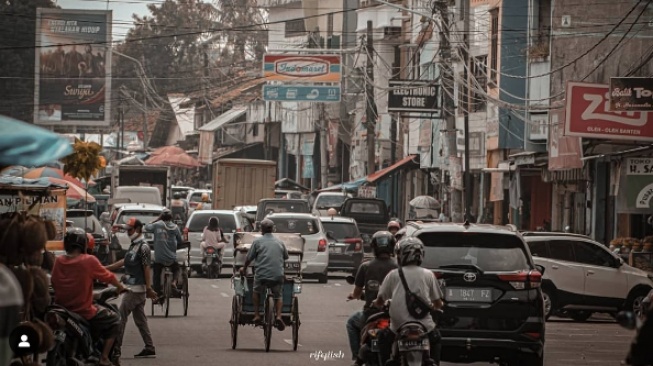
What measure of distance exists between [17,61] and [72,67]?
10968 mm

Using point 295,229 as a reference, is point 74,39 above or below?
above

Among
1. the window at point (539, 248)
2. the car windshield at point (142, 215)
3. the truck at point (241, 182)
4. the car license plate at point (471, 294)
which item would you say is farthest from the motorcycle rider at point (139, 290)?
the truck at point (241, 182)

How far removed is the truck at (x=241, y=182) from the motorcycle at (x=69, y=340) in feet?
126

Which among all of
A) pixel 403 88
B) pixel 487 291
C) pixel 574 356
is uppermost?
pixel 403 88

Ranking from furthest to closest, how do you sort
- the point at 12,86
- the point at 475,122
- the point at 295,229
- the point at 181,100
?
1. the point at 181,100
2. the point at 12,86
3. the point at 475,122
4. the point at 295,229

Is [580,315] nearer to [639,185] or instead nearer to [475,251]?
[639,185]

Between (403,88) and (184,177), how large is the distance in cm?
7408

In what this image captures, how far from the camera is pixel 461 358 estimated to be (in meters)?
16.1

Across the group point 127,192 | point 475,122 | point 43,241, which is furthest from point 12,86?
point 43,241

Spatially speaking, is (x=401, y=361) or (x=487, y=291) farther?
(x=487, y=291)

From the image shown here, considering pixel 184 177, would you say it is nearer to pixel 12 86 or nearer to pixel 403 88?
pixel 12 86

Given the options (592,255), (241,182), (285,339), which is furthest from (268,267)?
(241,182)

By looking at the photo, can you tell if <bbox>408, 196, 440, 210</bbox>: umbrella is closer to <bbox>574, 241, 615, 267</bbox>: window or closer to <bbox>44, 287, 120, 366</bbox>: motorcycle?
<bbox>574, 241, 615, 267</bbox>: window

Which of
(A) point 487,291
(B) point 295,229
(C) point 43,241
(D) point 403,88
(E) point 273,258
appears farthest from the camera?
(D) point 403,88
